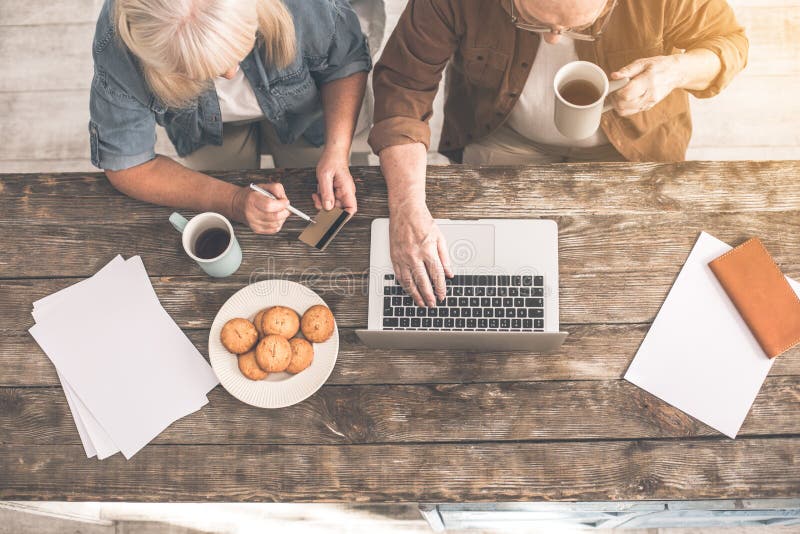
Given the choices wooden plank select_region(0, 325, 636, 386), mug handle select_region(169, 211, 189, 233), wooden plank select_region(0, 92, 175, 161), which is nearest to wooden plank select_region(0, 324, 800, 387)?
wooden plank select_region(0, 325, 636, 386)

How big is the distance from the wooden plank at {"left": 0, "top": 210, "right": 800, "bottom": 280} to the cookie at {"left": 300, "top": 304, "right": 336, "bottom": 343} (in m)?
0.10

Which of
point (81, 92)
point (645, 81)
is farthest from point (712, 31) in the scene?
point (81, 92)

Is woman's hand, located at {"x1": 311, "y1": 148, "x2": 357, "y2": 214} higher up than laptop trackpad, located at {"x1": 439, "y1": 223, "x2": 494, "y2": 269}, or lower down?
lower down

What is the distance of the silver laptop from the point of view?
122 centimetres

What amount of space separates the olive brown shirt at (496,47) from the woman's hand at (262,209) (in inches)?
10.5

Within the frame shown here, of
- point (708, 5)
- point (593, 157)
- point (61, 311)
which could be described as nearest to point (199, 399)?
Answer: point (61, 311)

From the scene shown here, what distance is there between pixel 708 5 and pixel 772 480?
1.00 metres

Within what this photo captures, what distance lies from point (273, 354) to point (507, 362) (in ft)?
1.52

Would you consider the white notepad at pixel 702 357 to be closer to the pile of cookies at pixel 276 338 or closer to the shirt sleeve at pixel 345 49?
the pile of cookies at pixel 276 338

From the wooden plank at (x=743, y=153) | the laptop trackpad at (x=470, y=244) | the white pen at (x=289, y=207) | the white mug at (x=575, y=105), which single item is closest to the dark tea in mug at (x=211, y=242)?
the white pen at (x=289, y=207)

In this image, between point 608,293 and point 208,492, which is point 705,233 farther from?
point 208,492

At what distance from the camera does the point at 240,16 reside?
111 cm

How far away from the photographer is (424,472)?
1.20 metres

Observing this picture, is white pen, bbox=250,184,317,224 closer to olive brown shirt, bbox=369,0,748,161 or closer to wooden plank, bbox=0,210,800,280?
wooden plank, bbox=0,210,800,280
